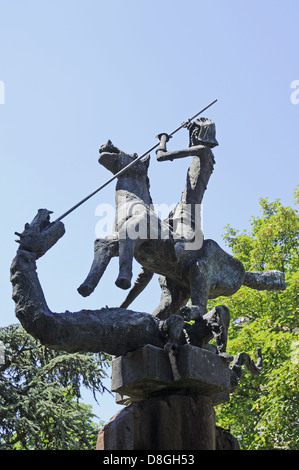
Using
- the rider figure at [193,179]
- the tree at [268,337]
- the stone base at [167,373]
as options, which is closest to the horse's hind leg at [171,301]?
the rider figure at [193,179]

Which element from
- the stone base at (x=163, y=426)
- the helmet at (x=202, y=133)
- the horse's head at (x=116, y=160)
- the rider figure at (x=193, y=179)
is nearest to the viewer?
the stone base at (x=163, y=426)

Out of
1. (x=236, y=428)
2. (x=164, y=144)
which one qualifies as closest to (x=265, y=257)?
(x=236, y=428)

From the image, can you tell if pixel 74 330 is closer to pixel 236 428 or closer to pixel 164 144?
pixel 164 144

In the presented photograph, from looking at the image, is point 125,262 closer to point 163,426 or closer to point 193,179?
point 163,426

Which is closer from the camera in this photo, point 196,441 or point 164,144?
point 196,441

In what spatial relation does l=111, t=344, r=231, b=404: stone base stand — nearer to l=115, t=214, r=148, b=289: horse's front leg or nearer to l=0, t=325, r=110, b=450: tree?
l=115, t=214, r=148, b=289: horse's front leg

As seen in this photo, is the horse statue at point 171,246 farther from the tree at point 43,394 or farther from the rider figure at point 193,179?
the tree at point 43,394

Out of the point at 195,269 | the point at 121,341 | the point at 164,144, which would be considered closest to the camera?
the point at 121,341

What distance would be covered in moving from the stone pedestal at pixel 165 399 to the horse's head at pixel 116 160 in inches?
85.7

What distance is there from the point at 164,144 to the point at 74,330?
2.51m

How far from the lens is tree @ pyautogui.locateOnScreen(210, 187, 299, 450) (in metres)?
16.8

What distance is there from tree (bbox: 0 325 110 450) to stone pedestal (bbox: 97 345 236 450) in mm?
10410

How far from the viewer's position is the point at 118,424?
20.5 feet

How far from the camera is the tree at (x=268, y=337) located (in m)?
16.8
